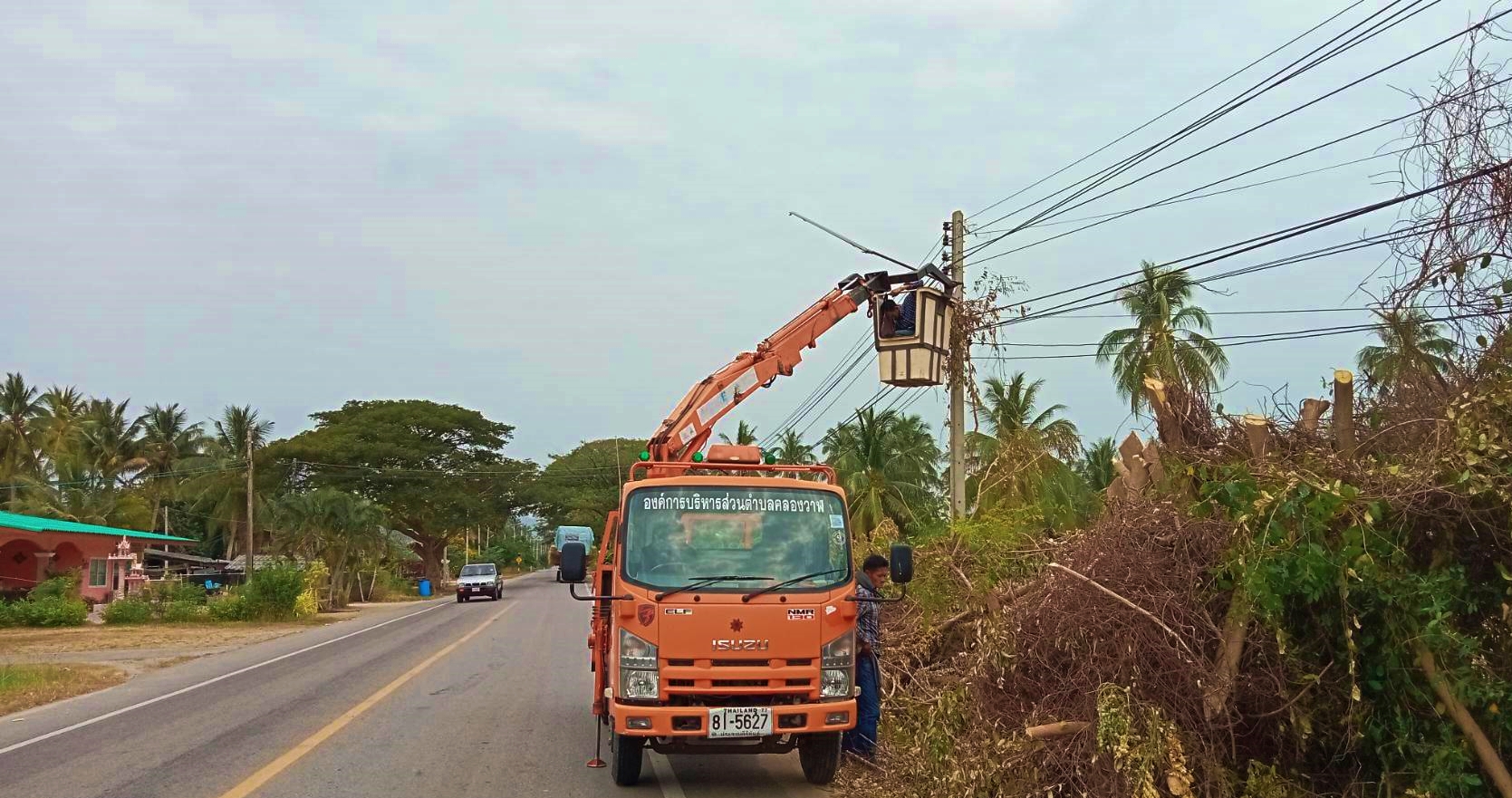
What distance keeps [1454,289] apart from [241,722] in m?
11.3

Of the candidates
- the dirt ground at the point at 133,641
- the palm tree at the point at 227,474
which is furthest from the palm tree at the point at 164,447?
the dirt ground at the point at 133,641

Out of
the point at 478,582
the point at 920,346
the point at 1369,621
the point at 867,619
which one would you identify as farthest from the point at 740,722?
the point at 478,582

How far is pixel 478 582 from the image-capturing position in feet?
140

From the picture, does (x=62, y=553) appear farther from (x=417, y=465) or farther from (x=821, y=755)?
(x=821, y=755)

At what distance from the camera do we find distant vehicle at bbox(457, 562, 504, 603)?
4262cm

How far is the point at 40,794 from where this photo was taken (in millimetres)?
7711

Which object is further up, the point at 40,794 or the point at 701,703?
the point at 701,703

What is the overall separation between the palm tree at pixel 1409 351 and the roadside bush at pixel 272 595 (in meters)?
31.9

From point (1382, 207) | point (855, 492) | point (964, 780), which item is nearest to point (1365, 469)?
point (964, 780)

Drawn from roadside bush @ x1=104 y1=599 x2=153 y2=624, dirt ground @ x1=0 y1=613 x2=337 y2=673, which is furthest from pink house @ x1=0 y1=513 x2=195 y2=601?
dirt ground @ x1=0 y1=613 x2=337 y2=673

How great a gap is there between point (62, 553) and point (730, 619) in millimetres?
38361

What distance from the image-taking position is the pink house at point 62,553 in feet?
104

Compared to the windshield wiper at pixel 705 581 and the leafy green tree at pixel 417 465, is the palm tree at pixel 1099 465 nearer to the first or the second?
the windshield wiper at pixel 705 581

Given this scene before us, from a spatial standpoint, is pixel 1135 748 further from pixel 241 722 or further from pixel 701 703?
pixel 241 722
